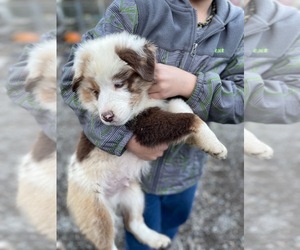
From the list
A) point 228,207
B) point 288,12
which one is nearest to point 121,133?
point 228,207

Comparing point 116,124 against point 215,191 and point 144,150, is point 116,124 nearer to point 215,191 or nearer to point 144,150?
point 144,150

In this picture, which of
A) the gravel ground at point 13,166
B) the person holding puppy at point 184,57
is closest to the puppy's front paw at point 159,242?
the person holding puppy at point 184,57

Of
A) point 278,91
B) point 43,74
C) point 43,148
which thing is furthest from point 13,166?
point 278,91

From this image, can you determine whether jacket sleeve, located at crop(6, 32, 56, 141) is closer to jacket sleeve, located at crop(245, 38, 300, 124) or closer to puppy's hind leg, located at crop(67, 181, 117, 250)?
puppy's hind leg, located at crop(67, 181, 117, 250)

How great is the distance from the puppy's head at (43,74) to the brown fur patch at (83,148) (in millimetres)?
171

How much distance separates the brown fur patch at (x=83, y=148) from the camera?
47.0 inches

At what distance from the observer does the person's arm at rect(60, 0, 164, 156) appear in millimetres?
1078

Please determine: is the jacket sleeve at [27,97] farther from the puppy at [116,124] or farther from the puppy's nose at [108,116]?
the puppy's nose at [108,116]

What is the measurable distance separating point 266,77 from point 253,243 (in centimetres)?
56

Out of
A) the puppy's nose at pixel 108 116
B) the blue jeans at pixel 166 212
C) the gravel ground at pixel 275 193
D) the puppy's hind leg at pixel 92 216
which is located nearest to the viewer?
the puppy's nose at pixel 108 116

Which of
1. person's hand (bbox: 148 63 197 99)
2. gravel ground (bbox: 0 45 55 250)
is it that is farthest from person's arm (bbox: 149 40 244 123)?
gravel ground (bbox: 0 45 55 250)

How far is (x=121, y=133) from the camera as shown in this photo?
43.6 inches

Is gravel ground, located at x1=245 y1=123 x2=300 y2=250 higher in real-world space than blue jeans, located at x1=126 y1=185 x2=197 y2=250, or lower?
lower

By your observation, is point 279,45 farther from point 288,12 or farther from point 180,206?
point 180,206
